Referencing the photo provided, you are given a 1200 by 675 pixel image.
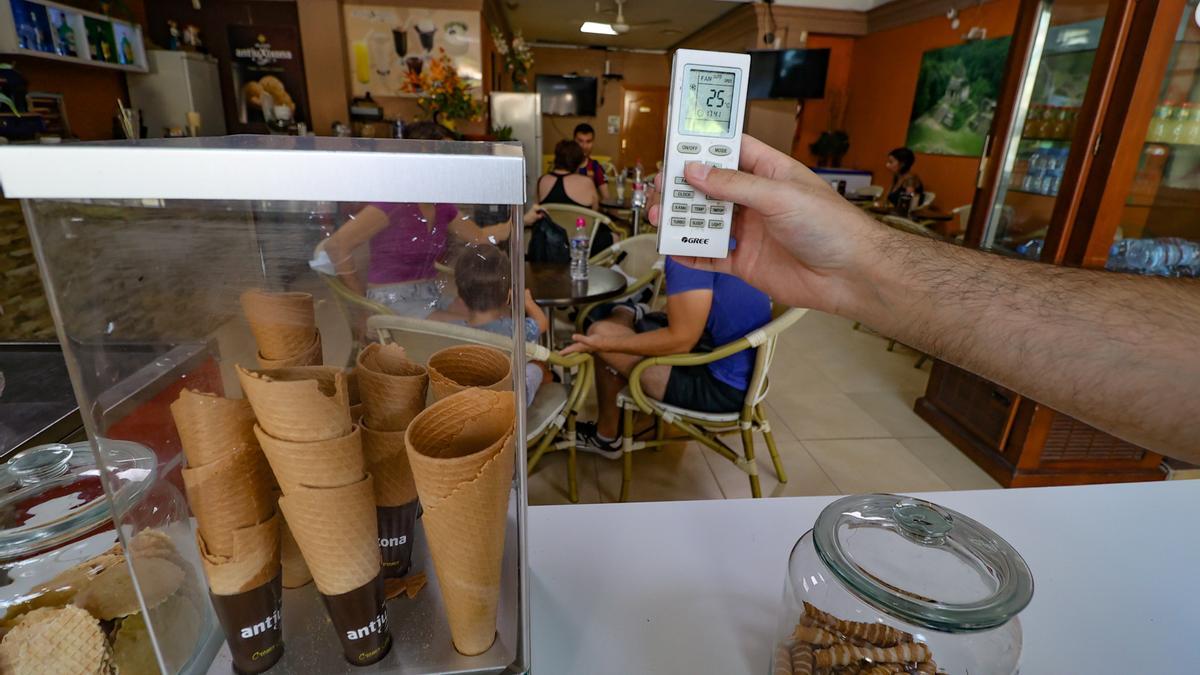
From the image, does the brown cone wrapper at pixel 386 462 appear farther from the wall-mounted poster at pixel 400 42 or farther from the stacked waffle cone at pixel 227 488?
the wall-mounted poster at pixel 400 42

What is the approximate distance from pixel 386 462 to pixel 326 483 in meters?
0.06

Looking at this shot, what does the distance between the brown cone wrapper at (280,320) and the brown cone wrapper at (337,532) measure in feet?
0.39

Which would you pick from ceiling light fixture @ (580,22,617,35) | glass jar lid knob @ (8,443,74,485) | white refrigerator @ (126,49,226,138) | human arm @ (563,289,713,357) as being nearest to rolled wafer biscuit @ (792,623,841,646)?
glass jar lid knob @ (8,443,74,485)

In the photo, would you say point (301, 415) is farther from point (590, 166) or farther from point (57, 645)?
point (590, 166)

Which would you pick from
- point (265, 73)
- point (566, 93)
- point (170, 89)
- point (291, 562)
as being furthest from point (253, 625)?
point (566, 93)

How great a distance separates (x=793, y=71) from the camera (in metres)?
6.16

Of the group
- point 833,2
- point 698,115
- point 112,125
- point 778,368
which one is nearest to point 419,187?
point 698,115

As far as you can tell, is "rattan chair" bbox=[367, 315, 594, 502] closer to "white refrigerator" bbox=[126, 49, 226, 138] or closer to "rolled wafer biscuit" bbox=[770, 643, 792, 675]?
"rolled wafer biscuit" bbox=[770, 643, 792, 675]

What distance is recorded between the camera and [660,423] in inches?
90.9

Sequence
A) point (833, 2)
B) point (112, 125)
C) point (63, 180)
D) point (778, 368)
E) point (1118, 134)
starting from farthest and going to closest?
point (833, 2) → point (112, 125) → point (778, 368) → point (1118, 134) → point (63, 180)

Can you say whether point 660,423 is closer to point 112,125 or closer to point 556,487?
point 556,487

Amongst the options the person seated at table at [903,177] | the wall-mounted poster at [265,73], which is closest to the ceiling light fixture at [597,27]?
the wall-mounted poster at [265,73]

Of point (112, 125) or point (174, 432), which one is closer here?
point (174, 432)

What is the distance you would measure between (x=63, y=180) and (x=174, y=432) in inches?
7.6
